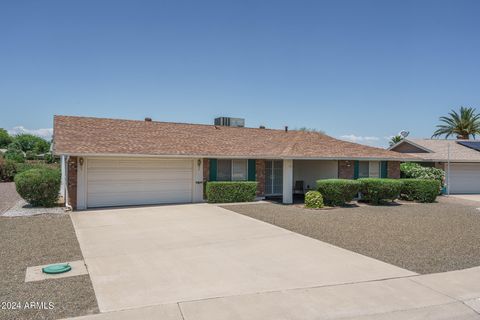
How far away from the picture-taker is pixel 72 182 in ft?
47.9

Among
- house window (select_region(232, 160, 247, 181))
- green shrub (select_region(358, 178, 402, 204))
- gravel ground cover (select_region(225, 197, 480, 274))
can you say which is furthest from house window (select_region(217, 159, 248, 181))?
green shrub (select_region(358, 178, 402, 204))

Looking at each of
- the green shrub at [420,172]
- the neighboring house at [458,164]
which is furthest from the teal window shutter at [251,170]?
the neighboring house at [458,164]

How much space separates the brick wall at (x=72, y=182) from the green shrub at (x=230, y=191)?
17.9 feet

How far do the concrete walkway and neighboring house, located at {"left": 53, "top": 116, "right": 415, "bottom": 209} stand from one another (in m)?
5.43

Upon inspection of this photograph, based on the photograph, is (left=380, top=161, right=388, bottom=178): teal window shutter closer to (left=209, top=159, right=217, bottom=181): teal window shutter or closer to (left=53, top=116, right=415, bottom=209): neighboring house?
(left=53, top=116, right=415, bottom=209): neighboring house

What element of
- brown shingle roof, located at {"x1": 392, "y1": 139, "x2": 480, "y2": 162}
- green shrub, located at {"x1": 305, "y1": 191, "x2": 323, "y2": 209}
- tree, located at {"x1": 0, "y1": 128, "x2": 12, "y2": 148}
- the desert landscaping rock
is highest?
tree, located at {"x1": 0, "y1": 128, "x2": 12, "y2": 148}

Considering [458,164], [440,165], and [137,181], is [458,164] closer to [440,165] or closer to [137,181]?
[440,165]

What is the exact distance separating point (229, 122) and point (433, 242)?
1700 centimetres

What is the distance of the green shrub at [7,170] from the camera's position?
30780 millimetres

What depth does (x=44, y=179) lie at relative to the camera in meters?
14.7

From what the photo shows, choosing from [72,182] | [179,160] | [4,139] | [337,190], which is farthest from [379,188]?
[4,139]

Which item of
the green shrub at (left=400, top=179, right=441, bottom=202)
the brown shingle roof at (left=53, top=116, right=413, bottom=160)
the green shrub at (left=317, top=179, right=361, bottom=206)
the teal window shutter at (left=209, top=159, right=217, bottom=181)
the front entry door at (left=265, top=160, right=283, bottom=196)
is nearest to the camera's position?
the brown shingle roof at (left=53, top=116, right=413, bottom=160)

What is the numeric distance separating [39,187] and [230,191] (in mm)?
7815

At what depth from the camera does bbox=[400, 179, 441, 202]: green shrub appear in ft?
62.0
